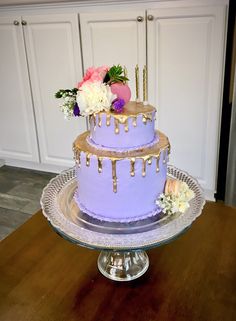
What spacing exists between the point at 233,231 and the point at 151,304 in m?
0.37

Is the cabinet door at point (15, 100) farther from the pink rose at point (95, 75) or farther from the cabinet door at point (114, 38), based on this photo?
the pink rose at point (95, 75)

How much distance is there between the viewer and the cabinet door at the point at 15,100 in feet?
7.46

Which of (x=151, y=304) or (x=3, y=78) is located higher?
(x=3, y=78)

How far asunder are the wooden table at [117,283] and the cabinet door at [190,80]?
3.22 feet

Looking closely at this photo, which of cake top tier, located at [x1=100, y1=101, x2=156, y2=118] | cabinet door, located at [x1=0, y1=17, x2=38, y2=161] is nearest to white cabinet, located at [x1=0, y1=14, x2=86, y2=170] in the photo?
cabinet door, located at [x1=0, y1=17, x2=38, y2=161]

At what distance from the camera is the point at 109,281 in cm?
90

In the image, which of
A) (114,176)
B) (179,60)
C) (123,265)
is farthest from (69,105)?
(179,60)

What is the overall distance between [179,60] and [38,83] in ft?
3.13

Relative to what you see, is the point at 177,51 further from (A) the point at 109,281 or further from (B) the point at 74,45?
(A) the point at 109,281

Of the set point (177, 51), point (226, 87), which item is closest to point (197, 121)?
point (226, 87)

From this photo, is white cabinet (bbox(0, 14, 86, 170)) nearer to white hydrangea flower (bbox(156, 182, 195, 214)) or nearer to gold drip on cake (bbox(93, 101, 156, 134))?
gold drip on cake (bbox(93, 101, 156, 134))

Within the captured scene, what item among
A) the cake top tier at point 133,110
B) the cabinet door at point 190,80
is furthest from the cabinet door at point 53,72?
the cake top tier at point 133,110

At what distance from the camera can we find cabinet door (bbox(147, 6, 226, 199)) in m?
1.79

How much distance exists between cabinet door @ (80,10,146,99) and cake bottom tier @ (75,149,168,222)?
1.20 metres
